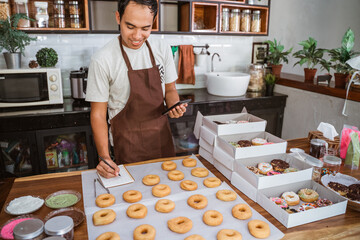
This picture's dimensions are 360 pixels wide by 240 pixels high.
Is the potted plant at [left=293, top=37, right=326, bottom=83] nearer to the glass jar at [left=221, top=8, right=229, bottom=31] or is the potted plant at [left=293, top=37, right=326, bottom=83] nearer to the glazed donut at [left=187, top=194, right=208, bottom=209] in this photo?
the glass jar at [left=221, top=8, right=229, bottom=31]

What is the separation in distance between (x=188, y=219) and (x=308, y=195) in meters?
0.58

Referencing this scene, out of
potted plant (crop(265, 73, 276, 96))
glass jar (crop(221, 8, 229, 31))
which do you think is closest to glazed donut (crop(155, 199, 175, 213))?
potted plant (crop(265, 73, 276, 96))

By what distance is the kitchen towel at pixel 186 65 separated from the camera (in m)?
3.66

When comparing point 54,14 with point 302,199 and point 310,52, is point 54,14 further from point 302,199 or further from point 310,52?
point 302,199

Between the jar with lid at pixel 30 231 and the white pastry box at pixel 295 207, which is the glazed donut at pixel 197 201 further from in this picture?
the jar with lid at pixel 30 231

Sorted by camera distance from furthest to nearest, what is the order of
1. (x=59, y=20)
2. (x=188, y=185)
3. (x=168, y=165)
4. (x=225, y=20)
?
(x=225, y=20) < (x=59, y=20) < (x=168, y=165) < (x=188, y=185)

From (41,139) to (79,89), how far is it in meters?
0.62

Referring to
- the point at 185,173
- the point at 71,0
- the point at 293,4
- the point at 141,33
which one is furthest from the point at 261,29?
the point at 185,173

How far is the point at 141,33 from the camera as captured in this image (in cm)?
164

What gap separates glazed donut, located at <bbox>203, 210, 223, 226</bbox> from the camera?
1158mm

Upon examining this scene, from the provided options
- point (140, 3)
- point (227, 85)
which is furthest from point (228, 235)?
point (227, 85)

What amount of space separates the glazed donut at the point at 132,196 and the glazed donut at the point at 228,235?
40cm

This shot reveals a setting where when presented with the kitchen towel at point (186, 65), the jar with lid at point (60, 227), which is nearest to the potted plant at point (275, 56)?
the kitchen towel at point (186, 65)

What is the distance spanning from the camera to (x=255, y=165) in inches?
61.8
